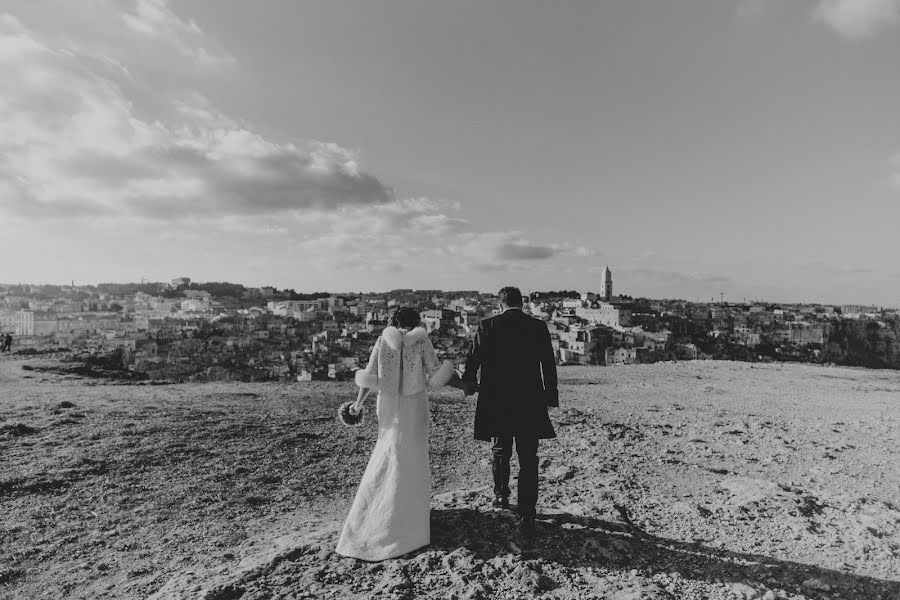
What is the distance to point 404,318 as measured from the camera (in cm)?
388

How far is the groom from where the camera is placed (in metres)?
3.91

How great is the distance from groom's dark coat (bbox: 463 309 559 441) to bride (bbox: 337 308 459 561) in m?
0.42

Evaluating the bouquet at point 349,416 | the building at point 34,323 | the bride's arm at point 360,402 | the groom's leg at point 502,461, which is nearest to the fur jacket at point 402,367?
the bride's arm at point 360,402

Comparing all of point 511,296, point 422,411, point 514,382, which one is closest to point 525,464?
point 514,382

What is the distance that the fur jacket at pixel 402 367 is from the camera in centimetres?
371

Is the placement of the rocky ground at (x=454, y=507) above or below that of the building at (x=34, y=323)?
below

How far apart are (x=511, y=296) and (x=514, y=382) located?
72 centimetres

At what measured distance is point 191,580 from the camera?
3.35 metres

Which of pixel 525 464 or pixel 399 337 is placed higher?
pixel 399 337

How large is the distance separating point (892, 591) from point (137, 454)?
8.01 metres

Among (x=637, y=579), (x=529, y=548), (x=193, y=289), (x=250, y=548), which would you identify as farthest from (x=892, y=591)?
(x=193, y=289)

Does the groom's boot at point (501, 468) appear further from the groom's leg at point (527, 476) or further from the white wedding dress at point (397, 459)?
the white wedding dress at point (397, 459)

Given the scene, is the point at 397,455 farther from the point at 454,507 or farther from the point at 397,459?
the point at 454,507

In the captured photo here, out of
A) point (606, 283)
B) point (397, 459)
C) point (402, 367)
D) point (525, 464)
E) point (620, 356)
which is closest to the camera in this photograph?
point (397, 459)
